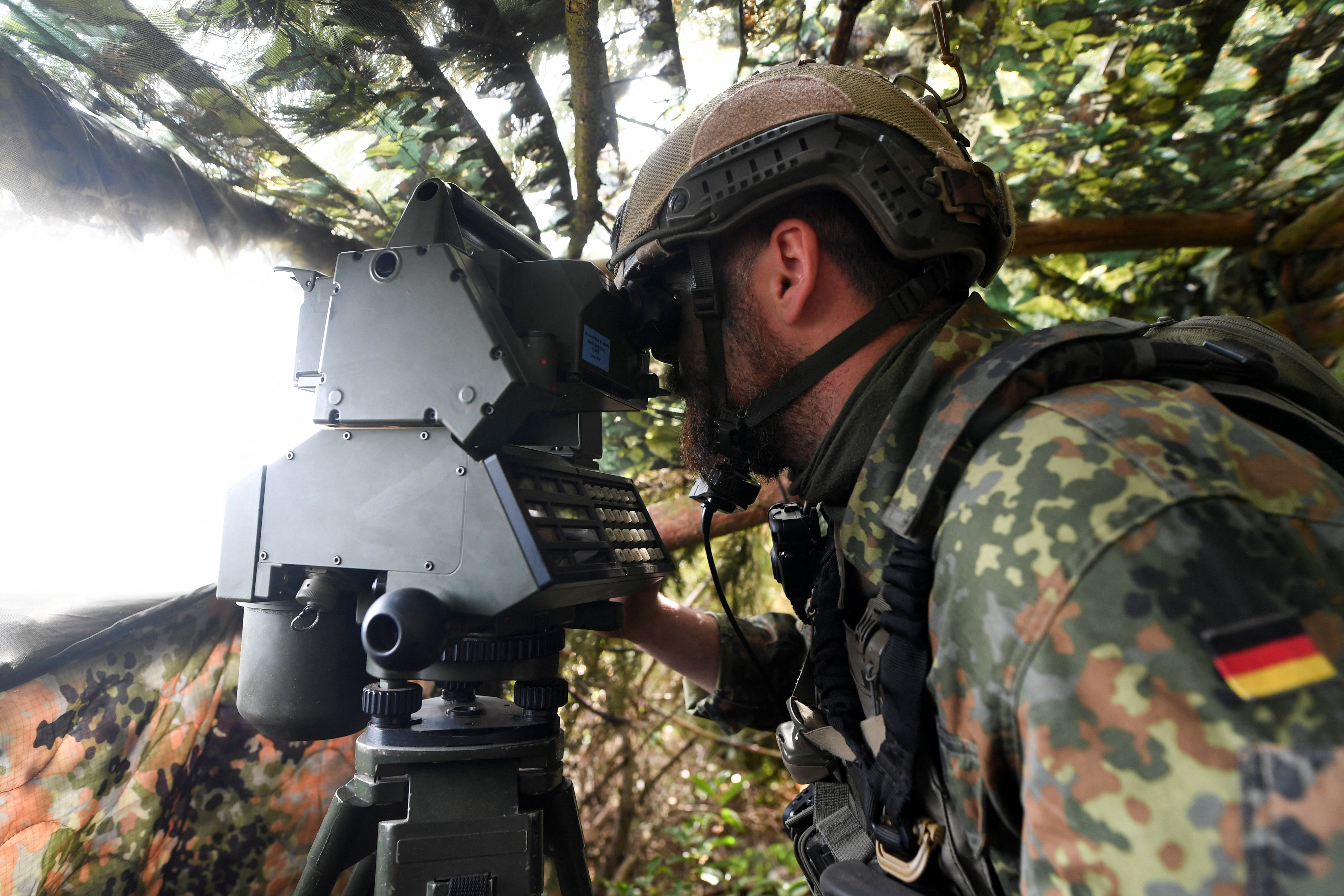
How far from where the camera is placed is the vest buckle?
1.02 m

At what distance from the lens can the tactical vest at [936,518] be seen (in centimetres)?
96

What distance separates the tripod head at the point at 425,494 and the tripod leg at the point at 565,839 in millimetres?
188

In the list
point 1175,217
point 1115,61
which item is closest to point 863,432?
point 1115,61

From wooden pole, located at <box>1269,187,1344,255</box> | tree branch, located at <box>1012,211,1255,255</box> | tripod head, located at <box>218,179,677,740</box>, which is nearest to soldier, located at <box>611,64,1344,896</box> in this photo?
tripod head, located at <box>218,179,677,740</box>

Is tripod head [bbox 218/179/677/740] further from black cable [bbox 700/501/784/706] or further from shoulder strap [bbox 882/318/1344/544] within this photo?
shoulder strap [bbox 882/318/1344/544]

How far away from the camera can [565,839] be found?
120 cm

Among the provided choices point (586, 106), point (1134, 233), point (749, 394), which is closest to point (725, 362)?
point (749, 394)

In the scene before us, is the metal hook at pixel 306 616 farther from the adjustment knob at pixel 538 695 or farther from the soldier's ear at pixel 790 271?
the soldier's ear at pixel 790 271

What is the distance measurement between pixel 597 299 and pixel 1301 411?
1049 mm

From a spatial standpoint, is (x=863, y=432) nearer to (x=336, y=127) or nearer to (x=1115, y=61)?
(x=336, y=127)

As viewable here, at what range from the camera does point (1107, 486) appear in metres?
0.79

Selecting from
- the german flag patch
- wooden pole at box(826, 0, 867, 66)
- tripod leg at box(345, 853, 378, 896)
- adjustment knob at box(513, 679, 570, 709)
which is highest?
wooden pole at box(826, 0, 867, 66)

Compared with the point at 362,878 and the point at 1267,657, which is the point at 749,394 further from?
the point at 362,878

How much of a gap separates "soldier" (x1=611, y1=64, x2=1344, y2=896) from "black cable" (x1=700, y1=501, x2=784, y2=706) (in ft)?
0.44
